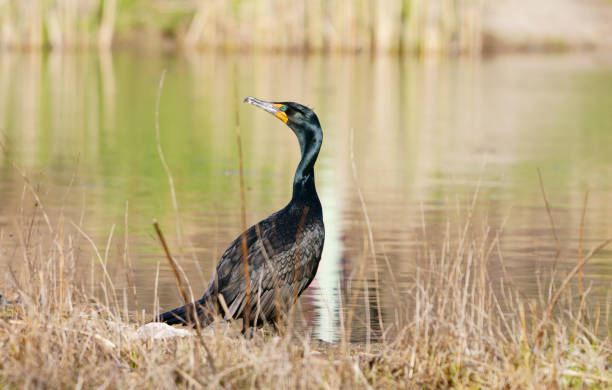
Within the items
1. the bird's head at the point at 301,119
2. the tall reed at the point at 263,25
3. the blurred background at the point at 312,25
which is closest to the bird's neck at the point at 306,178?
the bird's head at the point at 301,119

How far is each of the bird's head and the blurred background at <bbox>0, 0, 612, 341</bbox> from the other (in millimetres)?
826

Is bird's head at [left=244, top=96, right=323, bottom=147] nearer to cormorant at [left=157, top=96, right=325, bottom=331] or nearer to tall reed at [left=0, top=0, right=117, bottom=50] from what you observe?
cormorant at [left=157, top=96, right=325, bottom=331]

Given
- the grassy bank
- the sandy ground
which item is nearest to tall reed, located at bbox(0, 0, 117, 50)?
the sandy ground

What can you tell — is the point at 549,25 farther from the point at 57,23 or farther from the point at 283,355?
the point at 283,355

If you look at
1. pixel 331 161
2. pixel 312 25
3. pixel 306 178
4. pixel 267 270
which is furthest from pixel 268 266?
pixel 312 25

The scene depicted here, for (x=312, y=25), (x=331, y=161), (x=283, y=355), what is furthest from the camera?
(x=312, y=25)

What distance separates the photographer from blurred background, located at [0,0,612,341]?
9.00 m

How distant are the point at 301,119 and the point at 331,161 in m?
8.25

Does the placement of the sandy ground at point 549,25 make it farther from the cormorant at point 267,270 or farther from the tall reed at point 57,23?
the cormorant at point 267,270

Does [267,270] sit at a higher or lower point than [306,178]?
lower

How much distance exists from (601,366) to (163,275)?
12.6ft

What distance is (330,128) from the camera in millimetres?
19359

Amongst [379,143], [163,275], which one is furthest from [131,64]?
[163,275]

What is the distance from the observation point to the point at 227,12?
141 ft
